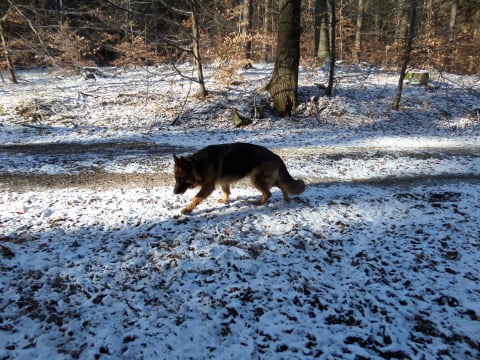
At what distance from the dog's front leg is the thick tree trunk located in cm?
1120

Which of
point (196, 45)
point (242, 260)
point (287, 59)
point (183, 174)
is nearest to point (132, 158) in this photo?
point (183, 174)

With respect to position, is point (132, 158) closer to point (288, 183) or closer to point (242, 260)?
point (288, 183)

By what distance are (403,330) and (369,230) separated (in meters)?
2.61

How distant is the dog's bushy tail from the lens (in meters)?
6.98

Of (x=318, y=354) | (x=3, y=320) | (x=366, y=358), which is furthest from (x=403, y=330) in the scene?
(x=3, y=320)

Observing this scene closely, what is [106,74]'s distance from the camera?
79.1 ft

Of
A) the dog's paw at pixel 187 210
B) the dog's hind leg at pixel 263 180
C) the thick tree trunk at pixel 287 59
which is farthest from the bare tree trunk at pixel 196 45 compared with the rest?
the dog's paw at pixel 187 210

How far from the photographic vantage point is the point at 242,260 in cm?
532

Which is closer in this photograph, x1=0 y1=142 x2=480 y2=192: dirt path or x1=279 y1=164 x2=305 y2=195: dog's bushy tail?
x1=279 y1=164 x2=305 y2=195: dog's bushy tail

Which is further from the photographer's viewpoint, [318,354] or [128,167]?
[128,167]

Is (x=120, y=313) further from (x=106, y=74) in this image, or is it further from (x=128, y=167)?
(x=106, y=74)

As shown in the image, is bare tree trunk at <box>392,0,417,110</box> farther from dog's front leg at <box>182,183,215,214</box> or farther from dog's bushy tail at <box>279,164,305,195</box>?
dog's front leg at <box>182,183,215,214</box>

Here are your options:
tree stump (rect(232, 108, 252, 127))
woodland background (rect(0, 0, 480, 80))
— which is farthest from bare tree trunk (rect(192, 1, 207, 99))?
tree stump (rect(232, 108, 252, 127))

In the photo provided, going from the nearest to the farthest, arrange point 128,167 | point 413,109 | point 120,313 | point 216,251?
point 120,313 < point 216,251 < point 128,167 < point 413,109
